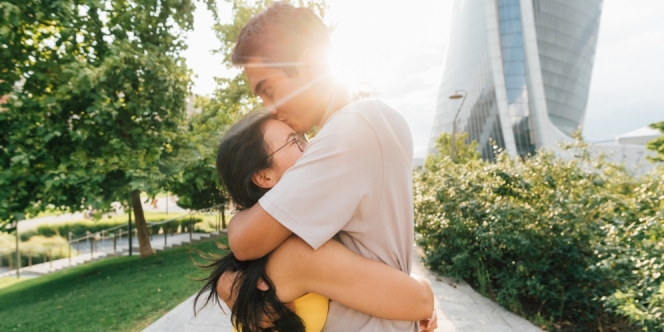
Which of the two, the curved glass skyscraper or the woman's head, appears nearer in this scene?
the woman's head

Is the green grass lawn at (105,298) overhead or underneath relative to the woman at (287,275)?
underneath

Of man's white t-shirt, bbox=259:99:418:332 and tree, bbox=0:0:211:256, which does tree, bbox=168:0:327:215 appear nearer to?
tree, bbox=0:0:211:256

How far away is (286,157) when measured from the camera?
3.70 ft

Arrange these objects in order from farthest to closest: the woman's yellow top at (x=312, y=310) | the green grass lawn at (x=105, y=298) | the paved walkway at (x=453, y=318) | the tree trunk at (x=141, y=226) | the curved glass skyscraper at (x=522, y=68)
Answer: the curved glass skyscraper at (x=522, y=68) → the tree trunk at (x=141, y=226) → the green grass lawn at (x=105, y=298) → the paved walkway at (x=453, y=318) → the woman's yellow top at (x=312, y=310)

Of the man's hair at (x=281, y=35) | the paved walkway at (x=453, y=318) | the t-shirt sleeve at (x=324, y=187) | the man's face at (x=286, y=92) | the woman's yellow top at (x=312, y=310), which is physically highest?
the man's hair at (x=281, y=35)

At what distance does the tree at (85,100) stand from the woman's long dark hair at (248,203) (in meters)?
7.19

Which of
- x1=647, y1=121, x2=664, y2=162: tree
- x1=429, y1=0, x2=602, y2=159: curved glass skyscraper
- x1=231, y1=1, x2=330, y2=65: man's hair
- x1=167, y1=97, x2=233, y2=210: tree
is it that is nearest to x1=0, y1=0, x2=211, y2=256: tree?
x1=167, y1=97, x2=233, y2=210: tree

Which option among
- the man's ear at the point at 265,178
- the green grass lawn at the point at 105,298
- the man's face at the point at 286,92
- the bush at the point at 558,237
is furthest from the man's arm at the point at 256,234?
the green grass lawn at the point at 105,298

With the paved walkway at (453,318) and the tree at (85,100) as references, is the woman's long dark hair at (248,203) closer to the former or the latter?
the paved walkway at (453,318)

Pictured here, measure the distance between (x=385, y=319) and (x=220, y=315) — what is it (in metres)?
4.59

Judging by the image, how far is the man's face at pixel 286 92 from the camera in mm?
1166

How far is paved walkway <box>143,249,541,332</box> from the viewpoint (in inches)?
179

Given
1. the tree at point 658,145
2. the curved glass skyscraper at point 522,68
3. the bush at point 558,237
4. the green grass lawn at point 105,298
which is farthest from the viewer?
the curved glass skyscraper at point 522,68

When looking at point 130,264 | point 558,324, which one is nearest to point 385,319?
point 558,324
